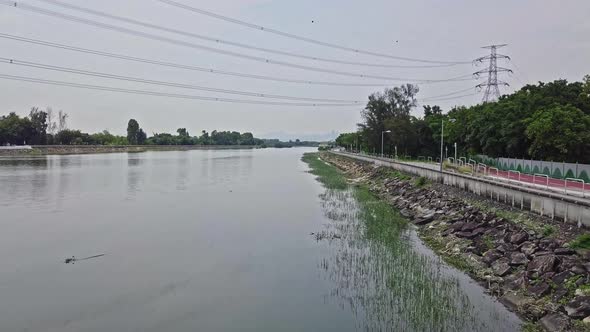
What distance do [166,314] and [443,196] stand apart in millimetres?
23051

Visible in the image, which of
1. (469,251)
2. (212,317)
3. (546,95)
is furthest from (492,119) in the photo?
(212,317)

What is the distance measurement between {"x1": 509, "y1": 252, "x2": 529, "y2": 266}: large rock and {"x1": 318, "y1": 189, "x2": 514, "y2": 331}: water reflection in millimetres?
2127

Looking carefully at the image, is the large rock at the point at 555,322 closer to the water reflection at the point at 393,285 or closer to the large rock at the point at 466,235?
the water reflection at the point at 393,285

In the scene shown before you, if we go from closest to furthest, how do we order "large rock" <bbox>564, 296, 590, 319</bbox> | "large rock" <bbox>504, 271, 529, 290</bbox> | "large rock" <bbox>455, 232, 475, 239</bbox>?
"large rock" <bbox>564, 296, 590, 319</bbox>
"large rock" <bbox>504, 271, 529, 290</bbox>
"large rock" <bbox>455, 232, 475, 239</bbox>

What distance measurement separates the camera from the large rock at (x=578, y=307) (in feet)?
36.5

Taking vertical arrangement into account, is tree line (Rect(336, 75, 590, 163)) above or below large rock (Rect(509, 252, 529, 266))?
above

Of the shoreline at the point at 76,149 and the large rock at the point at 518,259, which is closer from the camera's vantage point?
the large rock at the point at 518,259

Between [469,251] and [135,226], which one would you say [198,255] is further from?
[469,251]

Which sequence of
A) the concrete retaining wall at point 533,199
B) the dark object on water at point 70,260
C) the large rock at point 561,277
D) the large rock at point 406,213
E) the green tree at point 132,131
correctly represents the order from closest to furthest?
1. the large rock at point 561,277
2. the concrete retaining wall at point 533,199
3. the dark object on water at point 70,260
4. the large rock at point 406,213
5. the green tree at point 132,131

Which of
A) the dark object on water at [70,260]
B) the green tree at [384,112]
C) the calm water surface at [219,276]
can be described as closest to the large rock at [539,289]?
the calm water surface at [219,276]

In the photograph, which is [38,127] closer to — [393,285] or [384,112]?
[384,112]

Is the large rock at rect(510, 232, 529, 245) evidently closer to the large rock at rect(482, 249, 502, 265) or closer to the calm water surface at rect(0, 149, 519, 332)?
the large rock at rect(482, 249, 502, 265)

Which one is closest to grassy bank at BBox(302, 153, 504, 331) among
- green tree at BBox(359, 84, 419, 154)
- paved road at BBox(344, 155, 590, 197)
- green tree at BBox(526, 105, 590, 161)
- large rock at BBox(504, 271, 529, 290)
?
large rock at BBox(504, 271, 529, 290)

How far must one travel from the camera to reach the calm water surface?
1270 centimetres
